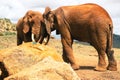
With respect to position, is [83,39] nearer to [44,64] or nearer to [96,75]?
[96,75]

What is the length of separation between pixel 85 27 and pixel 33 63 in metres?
4.00

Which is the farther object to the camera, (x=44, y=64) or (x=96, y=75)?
(x=96, y=75)

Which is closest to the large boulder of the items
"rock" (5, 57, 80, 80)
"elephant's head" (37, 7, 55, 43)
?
"rock" (5, 57, 80, 80)

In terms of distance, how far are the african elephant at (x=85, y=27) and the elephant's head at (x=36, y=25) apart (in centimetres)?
55

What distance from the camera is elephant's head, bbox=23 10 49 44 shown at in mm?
16328

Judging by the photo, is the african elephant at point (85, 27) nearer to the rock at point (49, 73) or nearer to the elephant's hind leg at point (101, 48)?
the elephant's hind leg at point (101, 48)

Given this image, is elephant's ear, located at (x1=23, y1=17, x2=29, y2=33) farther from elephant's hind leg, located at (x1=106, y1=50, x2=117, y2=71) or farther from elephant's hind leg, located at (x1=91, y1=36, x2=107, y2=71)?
elephant's hind leg, located at (x1=106, y1=50, x2=117, y2=71)

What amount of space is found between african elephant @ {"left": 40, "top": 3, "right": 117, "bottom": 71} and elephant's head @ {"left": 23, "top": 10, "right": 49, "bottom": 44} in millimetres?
548

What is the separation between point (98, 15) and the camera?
1466 cm

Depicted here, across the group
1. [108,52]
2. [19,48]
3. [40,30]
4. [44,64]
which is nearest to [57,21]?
[40,30]

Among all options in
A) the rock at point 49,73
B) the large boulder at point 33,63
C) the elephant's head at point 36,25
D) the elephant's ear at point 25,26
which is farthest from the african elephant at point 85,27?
the rock at point 49,73

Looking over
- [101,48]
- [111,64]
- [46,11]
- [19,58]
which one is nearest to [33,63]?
[19,58]

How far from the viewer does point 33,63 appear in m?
11.6

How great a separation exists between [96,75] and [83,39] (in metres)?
2.05
